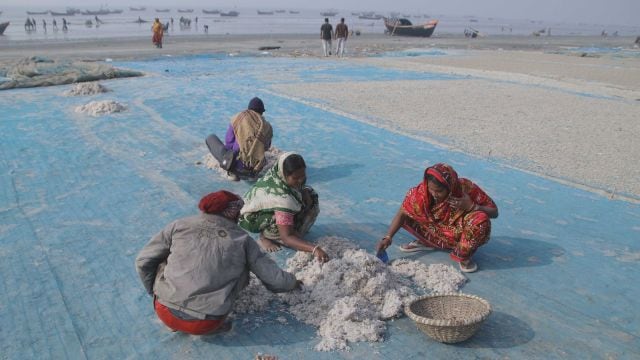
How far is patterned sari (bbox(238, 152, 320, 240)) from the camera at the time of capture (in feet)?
12.0

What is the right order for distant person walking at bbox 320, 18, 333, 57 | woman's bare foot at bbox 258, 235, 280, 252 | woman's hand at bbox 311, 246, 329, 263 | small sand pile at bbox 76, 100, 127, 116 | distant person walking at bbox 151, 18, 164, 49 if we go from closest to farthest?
1. woman's hand at bbox 311, 246, 329, 263
2. woman's bare foot at bbox 258, 235, 280, 252
3. small sand pile at bbox 76, 100, 127, 116
4. distant person walking at bbox 320, 18, 333, 57
5. distant person walking at bbox 151, 18, 164, 49

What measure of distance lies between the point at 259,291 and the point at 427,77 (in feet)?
35.3

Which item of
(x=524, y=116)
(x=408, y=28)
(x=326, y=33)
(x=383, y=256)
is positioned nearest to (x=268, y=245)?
(x=383, y=256)

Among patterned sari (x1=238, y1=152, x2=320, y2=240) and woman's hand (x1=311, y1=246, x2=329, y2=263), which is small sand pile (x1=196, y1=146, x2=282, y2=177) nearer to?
patterned sari (x1=238, y1=152, x2=320, y2=240)

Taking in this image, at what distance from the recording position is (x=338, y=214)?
14.9ft

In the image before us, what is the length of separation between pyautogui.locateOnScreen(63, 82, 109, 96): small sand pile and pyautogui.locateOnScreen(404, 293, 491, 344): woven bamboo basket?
318 inches

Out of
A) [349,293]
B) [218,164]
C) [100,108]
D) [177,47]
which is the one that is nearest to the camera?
[349,293]

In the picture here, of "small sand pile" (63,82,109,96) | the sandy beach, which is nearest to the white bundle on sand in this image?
the sandy beach

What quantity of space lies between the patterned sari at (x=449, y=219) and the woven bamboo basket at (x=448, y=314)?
0.60 metres

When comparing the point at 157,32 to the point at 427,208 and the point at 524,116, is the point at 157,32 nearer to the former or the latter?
the point at 524,116

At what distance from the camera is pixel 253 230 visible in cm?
394

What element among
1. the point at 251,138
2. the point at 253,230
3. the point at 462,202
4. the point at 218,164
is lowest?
the point at 218,164

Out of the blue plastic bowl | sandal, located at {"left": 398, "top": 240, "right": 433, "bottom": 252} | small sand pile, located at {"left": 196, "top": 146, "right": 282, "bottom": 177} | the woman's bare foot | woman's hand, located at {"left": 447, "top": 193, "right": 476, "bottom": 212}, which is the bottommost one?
small sand pile, located at {"left": 196, "top": 146, "right": 282, "bottom": 177}

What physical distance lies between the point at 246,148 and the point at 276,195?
1.57 m
